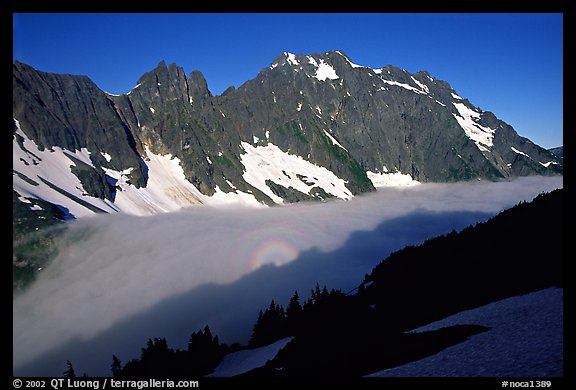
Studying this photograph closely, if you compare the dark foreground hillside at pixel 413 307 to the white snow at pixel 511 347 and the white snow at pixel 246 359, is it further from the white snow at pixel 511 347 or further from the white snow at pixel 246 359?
the white snow at pixel 246 359

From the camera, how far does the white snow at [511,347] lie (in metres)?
20.3

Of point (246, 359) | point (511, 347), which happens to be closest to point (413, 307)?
point (511, 347)

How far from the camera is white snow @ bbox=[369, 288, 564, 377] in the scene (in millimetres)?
20312

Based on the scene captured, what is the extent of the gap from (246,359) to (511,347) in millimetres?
54713

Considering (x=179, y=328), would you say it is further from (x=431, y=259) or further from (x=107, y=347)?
(x=431, y=259)

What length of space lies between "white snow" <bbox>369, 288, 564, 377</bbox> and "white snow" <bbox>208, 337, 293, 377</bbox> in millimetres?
35342

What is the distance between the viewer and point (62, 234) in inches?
7067

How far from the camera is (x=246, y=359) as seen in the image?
71062mm

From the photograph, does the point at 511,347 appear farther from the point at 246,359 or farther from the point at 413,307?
the point at 246,359

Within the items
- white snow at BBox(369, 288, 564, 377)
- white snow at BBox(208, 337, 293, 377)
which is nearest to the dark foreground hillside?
white snow at BBox(369, 288, 564, 377)

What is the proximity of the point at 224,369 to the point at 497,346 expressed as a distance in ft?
182

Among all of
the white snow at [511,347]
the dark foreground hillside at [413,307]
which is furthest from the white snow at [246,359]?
the white snow at [511,347]

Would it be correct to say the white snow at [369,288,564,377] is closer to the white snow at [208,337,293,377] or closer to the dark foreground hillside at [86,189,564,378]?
the dark foreground hillside at [86,189,564,378]
